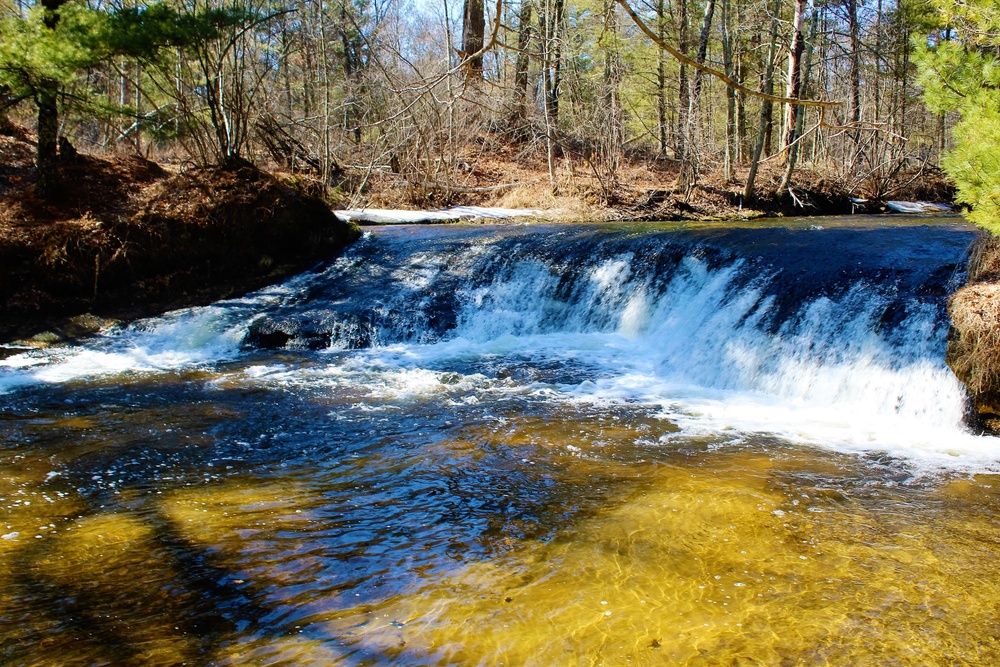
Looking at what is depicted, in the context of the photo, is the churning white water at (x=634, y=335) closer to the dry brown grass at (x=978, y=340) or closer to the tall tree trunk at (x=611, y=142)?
the dry brown grass at (x=978, y=340)

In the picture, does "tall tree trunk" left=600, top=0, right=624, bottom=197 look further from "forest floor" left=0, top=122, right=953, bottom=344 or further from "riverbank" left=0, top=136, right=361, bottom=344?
"riverbank" left=0, top=136, right=361, bottom=344

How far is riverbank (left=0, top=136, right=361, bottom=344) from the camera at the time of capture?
1016 centimetres

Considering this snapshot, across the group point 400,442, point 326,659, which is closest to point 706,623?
point 326,659

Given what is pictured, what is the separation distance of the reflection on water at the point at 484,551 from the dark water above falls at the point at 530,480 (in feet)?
0.06

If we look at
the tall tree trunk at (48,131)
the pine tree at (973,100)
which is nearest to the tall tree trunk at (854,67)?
the pine tree at (973,100)

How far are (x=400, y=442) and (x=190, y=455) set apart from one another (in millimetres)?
1575

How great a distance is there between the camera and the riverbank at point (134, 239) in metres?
10.2

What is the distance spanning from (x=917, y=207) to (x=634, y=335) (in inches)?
471

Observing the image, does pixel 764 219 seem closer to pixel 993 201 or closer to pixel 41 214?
pixel 993 201

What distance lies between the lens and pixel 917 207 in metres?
17.8

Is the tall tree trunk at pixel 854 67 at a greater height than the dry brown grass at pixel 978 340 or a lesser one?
greater

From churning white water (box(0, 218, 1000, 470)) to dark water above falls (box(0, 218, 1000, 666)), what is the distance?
47 mm

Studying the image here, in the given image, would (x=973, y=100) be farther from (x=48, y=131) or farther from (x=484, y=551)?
(x=48, y=131)

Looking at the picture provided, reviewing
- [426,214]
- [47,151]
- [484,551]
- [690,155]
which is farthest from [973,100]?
[426,214]
